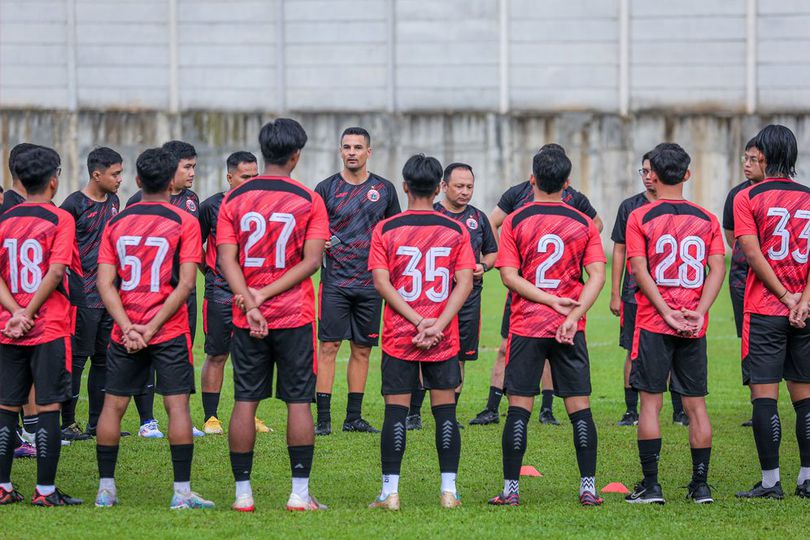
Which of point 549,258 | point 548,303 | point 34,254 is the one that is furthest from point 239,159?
point 548,303

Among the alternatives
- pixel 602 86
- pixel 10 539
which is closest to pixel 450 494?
pixel 10 539

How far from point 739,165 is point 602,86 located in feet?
11.7

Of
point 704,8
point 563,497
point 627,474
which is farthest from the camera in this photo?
point 704,8

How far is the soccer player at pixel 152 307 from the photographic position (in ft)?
22.0

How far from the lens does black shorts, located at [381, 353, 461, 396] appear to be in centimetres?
690

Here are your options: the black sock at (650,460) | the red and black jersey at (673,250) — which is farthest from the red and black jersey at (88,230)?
the black sock at (650,460)

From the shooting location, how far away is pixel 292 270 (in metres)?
6.75

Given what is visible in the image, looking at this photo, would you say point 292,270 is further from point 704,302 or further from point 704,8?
point 704,8

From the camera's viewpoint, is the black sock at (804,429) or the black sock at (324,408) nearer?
the black sock at (804,429)

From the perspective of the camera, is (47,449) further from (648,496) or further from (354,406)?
(648,496)

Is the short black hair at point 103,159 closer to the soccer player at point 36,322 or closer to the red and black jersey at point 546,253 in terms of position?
the soccer player at point 36,322

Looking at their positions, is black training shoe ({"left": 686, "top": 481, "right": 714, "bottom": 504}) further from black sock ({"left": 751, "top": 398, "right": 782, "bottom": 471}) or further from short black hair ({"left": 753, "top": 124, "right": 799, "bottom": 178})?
short black hair ({"left": 753, "top": 124, "right": 799, "bottom": 178})

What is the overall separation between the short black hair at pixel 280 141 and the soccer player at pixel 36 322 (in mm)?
1326

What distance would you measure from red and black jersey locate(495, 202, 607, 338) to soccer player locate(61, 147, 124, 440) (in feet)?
11.6
